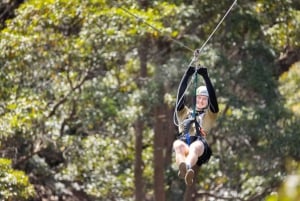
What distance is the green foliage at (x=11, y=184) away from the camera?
7934mm

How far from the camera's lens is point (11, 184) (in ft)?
26.7

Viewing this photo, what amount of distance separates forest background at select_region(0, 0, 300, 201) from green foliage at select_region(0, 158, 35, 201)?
136 mm

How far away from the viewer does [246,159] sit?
1148cm

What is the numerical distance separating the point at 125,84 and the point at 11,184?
10.8ft

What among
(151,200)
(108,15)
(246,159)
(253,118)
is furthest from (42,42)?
(151,200)

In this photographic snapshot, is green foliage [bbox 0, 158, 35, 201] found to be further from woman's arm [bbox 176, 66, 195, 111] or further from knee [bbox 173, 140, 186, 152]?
knee [bbox 173, 140, 186, 152]

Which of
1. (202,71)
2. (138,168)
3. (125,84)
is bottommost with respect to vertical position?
(138,168)

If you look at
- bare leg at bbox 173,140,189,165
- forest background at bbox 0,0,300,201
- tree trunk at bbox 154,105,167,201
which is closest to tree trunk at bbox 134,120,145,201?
forest background at bbox 0,0,300,201

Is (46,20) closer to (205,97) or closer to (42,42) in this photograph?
(42,42)

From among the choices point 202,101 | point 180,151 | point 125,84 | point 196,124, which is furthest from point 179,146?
point 125,84

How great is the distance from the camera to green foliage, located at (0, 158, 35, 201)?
793 centimetres

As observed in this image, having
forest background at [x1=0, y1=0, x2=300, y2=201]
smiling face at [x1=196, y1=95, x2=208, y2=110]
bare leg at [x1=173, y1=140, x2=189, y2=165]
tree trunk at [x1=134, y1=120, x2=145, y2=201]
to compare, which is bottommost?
tree trunk at [x1=134, y1=120, x2=145, y2=201]

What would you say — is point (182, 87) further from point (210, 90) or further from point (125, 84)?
point (125, 84)

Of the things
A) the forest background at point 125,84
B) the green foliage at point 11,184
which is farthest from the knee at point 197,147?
the forest background at point 125,84
